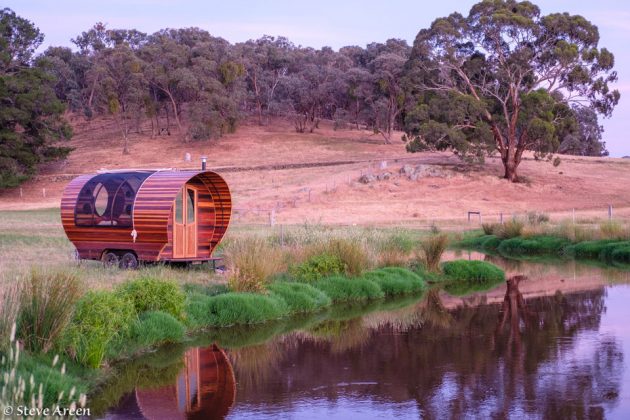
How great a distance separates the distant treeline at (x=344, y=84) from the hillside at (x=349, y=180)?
2.33 m

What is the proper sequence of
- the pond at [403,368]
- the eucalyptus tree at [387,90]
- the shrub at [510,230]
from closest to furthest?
1. the pond at [403,368]
2. the shrub at [510,230]
3. the eucalyptus tree at [387,90]

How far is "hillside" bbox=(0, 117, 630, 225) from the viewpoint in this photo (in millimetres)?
49781

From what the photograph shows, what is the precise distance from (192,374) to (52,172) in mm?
62389

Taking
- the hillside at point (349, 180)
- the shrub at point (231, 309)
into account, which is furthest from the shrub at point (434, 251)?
the hillside at point (349, 180)

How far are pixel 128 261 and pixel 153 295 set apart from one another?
8191 mm

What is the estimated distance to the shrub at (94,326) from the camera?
41.3ft

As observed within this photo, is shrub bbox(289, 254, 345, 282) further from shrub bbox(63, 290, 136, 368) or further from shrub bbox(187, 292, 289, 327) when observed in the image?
shrub bbox(63, 290, 136, 368)

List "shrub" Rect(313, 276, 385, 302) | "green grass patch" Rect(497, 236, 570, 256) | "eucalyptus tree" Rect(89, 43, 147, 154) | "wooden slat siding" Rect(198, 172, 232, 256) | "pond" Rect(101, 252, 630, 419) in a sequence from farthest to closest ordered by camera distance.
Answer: "eucalyptus tree" Rect(89, 43, 147, 154) < "green grass patch" Rect(497, 236, 570, 256) < "wooden slat siding" Rect(198, 172, 232, 256) < "shrub" Rect(313, 276, 385, 302) < "pond" Rect(101, 252, 630, 419)

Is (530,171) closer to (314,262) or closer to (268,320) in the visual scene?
(314,262)

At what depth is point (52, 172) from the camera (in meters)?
72.3

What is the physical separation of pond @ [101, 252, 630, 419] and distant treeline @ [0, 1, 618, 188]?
113 ft

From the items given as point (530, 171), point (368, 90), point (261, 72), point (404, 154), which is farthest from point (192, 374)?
point (261, 72)

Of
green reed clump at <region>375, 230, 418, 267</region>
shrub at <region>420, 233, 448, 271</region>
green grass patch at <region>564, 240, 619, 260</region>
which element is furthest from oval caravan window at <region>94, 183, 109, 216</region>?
green grass patch at <region>564, 240, 619, 260</region>

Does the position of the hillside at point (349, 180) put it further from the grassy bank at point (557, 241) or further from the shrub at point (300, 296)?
the shrub at point (300, 296)
